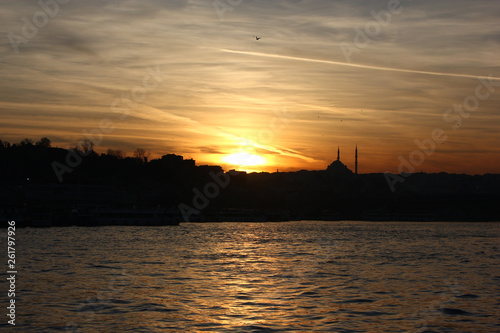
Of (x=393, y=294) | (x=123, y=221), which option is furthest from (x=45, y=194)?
(x=393, y=294)

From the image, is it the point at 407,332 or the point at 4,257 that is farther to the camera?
the point at 4,257

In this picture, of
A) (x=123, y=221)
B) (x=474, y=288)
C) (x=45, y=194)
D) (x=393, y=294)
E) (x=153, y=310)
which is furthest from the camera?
(x=45, y=194)

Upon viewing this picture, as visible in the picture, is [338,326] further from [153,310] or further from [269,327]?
[153,310]

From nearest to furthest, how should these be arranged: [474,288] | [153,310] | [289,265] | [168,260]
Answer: [153,310] → [474,288] → [289,265] → [168,260]

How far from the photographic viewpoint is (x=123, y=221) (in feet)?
543

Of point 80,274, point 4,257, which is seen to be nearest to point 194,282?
point 80,274

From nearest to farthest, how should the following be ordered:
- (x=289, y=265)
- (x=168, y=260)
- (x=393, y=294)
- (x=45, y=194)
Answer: (x=393, y=294), (x=289, y=265), (x=168, y=260), (x=45, y=194)

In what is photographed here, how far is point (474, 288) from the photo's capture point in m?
42.9

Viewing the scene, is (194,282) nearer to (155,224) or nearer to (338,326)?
(338,326)

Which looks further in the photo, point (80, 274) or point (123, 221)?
point (123, 221)

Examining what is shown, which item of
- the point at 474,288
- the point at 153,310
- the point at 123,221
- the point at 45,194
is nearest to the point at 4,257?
the point at 153,310

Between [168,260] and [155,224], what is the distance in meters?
107

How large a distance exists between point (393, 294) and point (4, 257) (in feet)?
129

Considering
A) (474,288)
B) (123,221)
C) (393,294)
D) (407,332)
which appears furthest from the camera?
(123,221)
